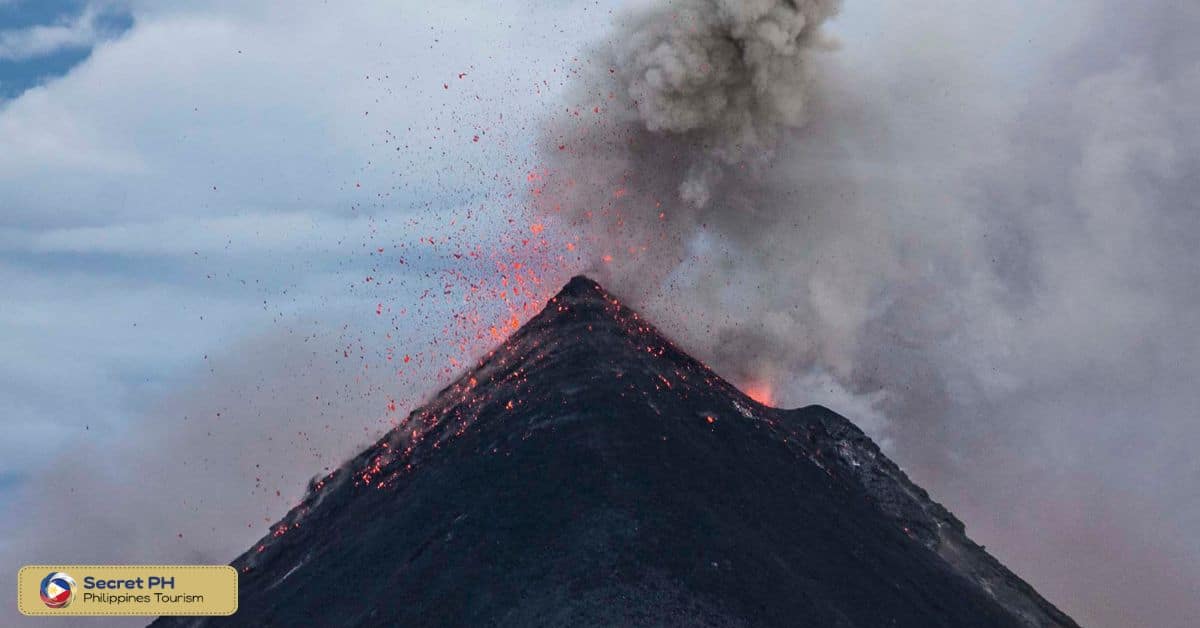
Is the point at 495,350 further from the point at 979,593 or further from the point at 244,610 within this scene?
the point at 979,593

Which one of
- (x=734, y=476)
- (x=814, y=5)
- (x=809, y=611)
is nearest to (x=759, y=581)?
(x=809, y=611)

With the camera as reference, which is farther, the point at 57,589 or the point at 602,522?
the point at 57,589

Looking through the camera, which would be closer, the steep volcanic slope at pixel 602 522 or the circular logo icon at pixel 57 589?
the steep volcanic slope at pixel 602 522

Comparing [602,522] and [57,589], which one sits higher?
[57,589]

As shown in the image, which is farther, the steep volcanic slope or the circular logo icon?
the circular logo icon
